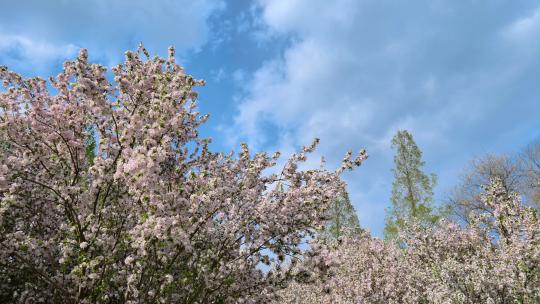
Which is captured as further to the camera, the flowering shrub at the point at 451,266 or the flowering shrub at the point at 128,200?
the flowering shrub at the point at 451,266

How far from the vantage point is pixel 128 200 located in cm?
738

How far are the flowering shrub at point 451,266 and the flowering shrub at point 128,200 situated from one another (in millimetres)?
1303

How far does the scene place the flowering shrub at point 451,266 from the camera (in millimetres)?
11227

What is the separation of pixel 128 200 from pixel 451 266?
8421 millimetres

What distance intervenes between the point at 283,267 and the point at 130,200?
9.54 ft

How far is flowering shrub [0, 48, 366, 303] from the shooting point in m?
6.90

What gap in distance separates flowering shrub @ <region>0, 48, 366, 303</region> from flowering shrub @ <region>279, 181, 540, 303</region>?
4.27ft

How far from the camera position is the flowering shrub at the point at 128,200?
6.90 metres

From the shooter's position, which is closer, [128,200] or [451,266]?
[128,200]

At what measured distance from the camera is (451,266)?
11547mm

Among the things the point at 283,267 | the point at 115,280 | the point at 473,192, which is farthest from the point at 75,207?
the point at 473,192

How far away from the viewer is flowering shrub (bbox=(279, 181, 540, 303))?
36.8 ft

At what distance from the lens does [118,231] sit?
7.02 meters

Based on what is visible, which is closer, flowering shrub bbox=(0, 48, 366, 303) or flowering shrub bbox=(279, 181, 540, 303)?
flowering shrub bbox=(0, 48, 366, 303)
